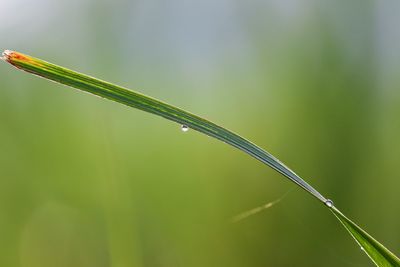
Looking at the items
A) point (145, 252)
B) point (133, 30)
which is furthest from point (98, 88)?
point (133, 30)

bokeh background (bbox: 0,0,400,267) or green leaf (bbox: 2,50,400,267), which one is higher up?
bokeh background (bbox: 0,0,400,267)

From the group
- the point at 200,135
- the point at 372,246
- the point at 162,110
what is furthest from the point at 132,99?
the point at 200,135

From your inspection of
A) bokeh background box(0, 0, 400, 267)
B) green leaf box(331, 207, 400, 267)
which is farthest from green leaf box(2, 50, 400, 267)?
bokeh background box(0, 0, 400, 267)

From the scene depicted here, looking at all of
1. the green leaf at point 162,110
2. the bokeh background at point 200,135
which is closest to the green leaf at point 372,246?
the green leaf at point 162,110

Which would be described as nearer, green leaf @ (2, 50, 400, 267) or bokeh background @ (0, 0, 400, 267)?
green leaf @ (2, 50, 400, 267)

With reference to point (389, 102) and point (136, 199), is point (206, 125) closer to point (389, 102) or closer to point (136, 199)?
point (136, 199)

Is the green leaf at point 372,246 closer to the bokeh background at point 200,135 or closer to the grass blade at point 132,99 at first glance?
the grass blade at point 132,99

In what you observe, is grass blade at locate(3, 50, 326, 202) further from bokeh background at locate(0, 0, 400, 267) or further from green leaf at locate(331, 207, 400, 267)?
bokeh background at locate(0, 0, 400, 267)
